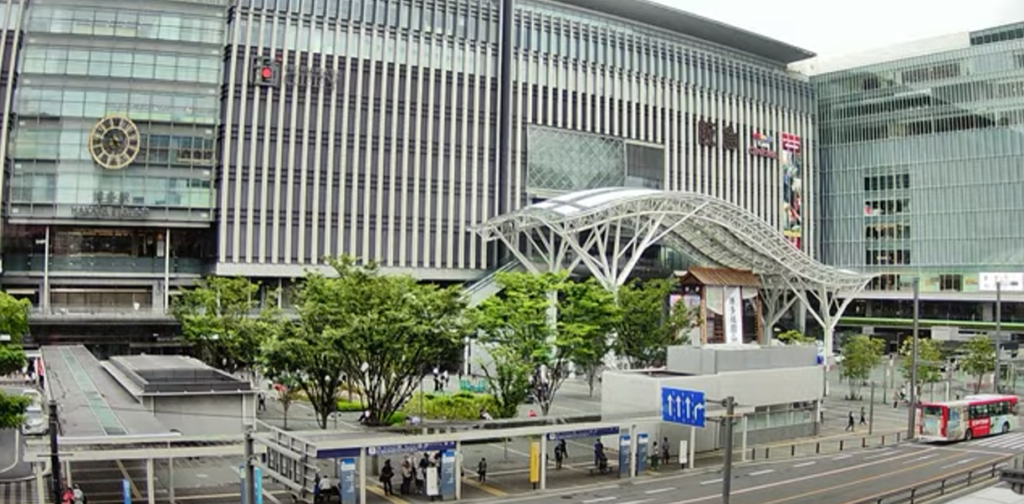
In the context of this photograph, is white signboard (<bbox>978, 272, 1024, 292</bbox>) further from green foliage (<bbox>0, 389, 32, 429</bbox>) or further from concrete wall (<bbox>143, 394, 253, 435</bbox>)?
green foliage (<bbox>0, 389, 32, 429</bbox>)

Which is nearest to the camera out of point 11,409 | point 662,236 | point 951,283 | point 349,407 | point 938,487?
point 11,409

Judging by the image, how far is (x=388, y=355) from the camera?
123 ft

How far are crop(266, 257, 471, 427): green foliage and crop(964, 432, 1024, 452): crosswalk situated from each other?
29731mm

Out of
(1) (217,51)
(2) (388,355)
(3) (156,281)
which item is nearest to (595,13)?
(1) (217,51)

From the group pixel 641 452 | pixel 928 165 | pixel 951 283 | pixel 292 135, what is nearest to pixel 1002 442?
pixel 641 452

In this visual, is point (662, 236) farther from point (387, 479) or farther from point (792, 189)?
point (387, 479)

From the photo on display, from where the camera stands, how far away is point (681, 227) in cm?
8606

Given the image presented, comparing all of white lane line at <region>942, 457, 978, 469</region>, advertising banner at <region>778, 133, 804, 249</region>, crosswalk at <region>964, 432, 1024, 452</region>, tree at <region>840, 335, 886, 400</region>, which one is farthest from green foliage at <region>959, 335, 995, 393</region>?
advertising banner at <region>778, 133, 804, 249</region>

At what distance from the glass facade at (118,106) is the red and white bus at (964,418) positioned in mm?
58419

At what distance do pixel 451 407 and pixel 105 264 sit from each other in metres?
43.0

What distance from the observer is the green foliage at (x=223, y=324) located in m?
51.3

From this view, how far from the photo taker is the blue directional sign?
3538 cm

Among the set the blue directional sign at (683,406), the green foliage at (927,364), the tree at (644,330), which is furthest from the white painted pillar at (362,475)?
the green foliage at (927,364)

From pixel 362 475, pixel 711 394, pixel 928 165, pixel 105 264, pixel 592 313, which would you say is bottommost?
pixel 362 475
